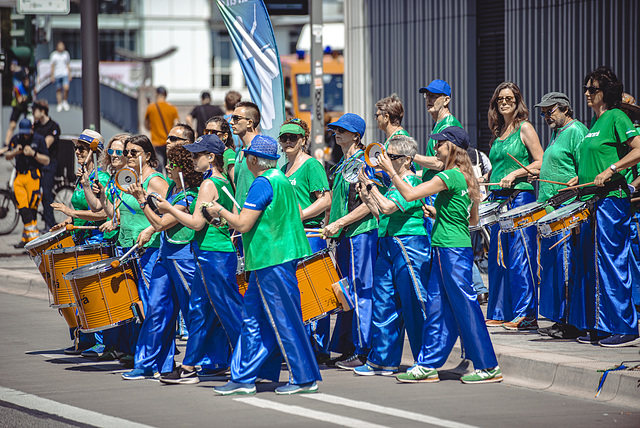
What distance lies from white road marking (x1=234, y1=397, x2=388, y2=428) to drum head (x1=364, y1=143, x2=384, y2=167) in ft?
5.76

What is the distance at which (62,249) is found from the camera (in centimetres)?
845

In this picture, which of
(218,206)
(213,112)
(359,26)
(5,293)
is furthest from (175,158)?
(213,112)

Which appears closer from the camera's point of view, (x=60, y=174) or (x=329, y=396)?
(x=329, y=396)

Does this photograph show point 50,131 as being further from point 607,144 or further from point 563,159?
point 607,144

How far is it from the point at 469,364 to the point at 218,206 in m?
2.30

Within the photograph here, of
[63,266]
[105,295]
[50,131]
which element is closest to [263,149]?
[105,295]

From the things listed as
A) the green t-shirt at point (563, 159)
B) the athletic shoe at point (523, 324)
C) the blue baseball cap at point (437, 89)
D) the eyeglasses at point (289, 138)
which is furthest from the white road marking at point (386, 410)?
the blue baseball cap at point (437, 89)

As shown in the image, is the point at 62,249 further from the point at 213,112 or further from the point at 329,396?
the point at 213,112

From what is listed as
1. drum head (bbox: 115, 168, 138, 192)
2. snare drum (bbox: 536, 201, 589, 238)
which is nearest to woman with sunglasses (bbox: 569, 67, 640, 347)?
snare drum (bbox: 536, 201, 589, 238)

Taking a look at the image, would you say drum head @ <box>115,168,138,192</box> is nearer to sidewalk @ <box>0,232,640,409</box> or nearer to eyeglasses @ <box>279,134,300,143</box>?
eyeglasses @ <box>279,134,300,143</box>

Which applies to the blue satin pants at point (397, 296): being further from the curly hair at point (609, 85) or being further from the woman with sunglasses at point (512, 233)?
the curly hair at point (609, 85)

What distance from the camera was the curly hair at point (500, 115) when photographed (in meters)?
9.16

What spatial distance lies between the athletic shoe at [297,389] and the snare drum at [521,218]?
2228 mm

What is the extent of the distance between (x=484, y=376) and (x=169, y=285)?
233 centimetres
